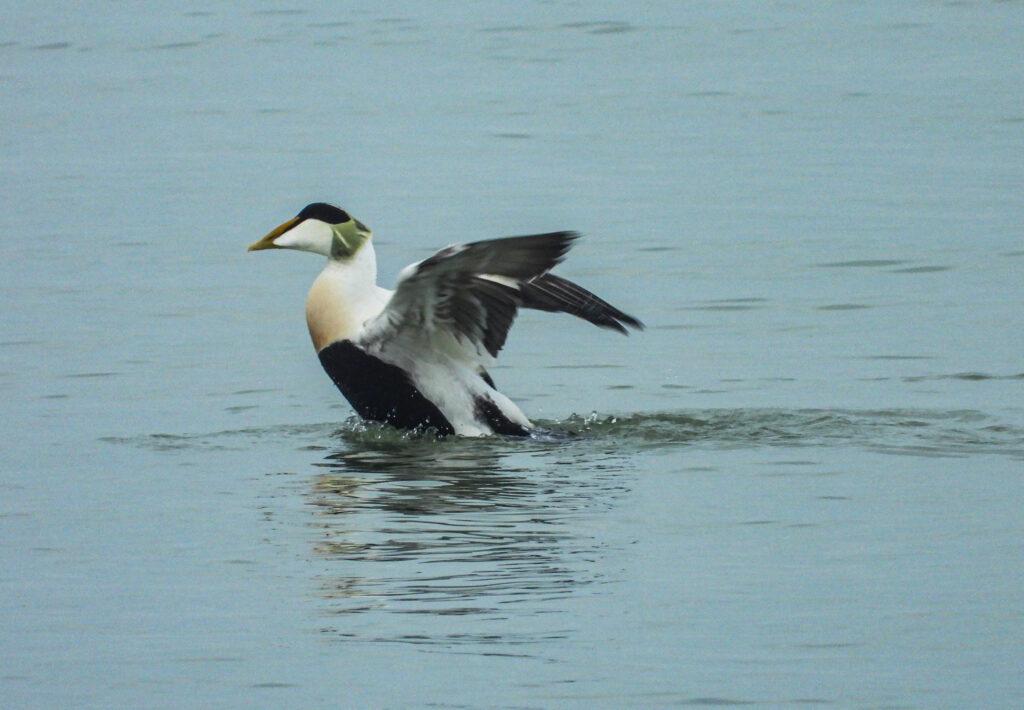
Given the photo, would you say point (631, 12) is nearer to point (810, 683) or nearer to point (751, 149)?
point (751, 149)

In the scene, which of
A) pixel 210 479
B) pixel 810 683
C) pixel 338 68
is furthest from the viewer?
pixel 338 68

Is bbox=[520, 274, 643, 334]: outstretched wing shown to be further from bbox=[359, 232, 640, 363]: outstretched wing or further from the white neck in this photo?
the white neck

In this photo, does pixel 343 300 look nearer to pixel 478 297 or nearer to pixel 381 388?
pixel 381 388

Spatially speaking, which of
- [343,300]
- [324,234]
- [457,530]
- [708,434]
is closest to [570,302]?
[708,434]

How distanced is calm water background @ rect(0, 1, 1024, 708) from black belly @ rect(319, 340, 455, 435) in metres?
0.20

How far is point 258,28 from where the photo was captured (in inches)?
1028

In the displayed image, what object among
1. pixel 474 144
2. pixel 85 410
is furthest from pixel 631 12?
pixel 85 410

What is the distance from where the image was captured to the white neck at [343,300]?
9305 millimetres

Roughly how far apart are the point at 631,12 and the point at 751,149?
347 inches

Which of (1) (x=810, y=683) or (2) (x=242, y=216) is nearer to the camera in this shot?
(1) (x=810, y=683)

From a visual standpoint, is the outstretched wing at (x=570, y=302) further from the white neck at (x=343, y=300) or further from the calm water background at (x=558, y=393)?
the white neck at (x=343, y=300)

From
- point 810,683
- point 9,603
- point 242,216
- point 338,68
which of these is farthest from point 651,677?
point 338,68

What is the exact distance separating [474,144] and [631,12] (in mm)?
7716

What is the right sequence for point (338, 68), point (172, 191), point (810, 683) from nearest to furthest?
point (810, 683) < point (172, 191) < point (338, 68)
